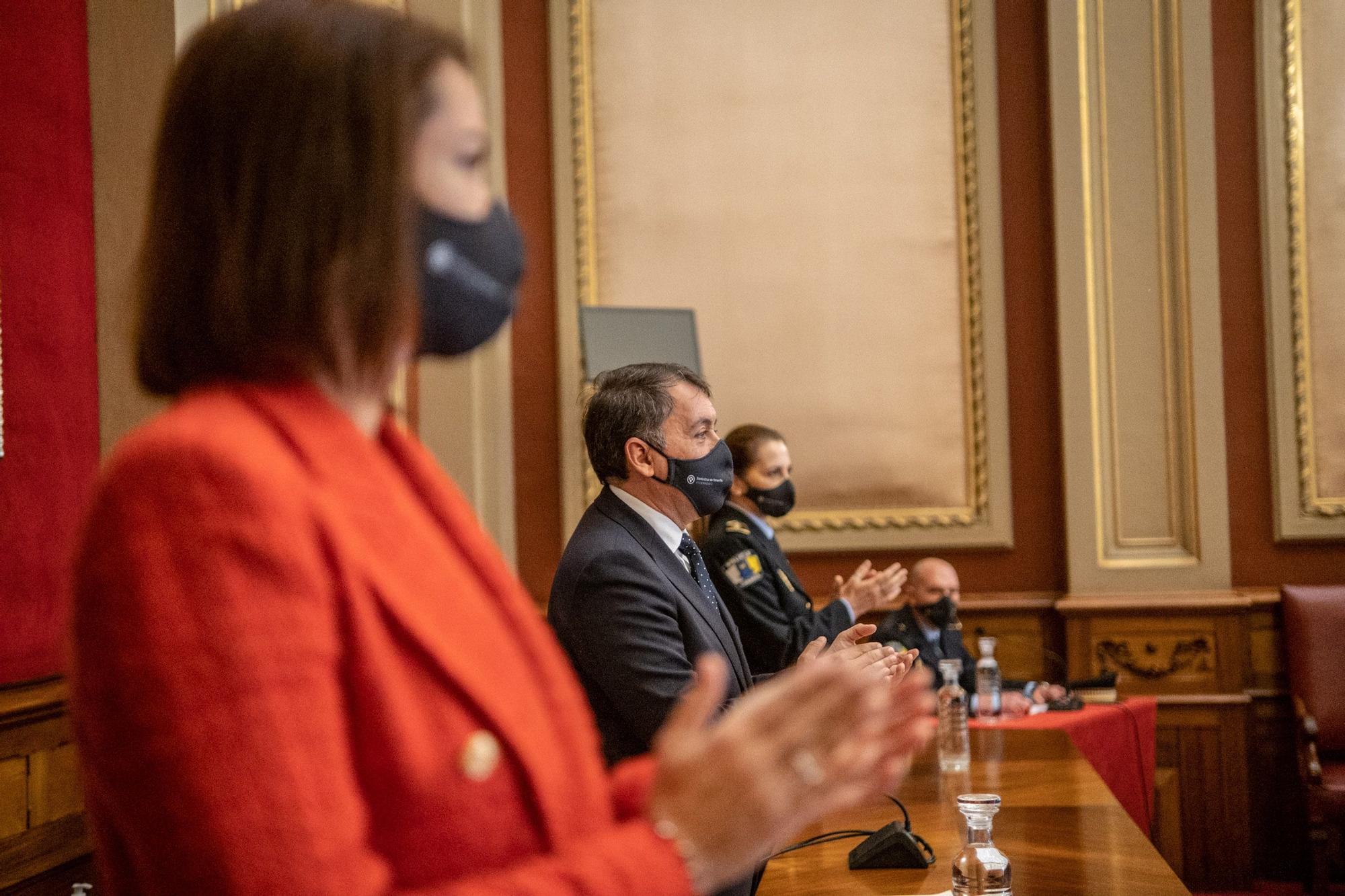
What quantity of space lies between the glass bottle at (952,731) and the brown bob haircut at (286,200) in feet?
7.62

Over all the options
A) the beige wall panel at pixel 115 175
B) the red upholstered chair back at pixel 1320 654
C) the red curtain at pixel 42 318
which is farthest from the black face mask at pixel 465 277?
the red upholstered chair back at pixel 1320 654

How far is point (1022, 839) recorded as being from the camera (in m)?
2.22

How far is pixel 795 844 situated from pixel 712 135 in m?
3.52

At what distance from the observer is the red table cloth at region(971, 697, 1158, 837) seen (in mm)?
3738

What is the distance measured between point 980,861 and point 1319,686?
3312mm

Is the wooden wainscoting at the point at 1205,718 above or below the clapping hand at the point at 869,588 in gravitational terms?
below

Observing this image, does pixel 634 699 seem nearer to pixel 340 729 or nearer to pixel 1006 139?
pixel 340 729

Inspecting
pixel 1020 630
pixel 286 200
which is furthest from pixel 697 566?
pixel 1020 630

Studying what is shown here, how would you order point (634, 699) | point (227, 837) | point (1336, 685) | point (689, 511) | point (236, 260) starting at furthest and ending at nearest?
1. point (1336, 685)
2. point (689, 511)
3. point (634, 699)
4. point (236, 260)
5. point (227, 837)

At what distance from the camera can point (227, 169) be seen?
2.64 ft

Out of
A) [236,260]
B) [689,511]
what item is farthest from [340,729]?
[689,511]

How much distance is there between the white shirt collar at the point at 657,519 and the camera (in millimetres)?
2539

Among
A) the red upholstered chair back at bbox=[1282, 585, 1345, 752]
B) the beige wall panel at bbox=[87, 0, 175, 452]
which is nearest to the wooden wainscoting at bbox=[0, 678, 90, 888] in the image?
the beige wall panel at bbox=[87, 0, 175, 452]

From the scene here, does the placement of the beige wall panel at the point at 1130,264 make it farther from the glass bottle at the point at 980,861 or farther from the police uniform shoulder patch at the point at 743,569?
the glass bottle at the point at 980,861
